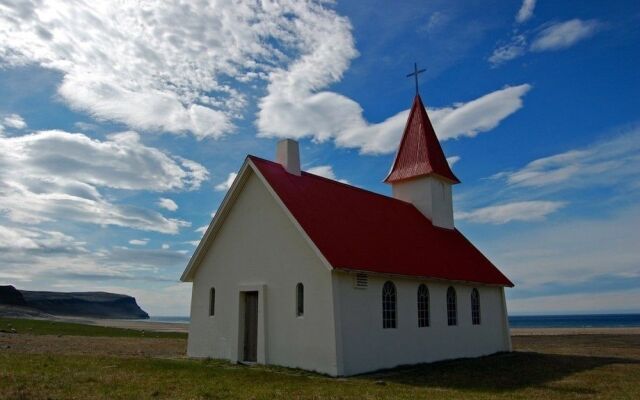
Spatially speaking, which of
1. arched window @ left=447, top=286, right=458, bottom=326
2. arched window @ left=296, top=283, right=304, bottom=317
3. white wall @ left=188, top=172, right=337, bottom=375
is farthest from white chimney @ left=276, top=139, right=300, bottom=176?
arched window @ left=447, top=286, right=458, bottom=326

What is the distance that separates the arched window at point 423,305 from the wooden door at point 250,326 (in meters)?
5.77

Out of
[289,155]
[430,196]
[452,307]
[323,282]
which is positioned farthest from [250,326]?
[430,196]

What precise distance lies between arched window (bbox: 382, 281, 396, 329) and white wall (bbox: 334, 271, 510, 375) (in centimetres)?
19

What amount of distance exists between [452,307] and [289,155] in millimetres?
8792

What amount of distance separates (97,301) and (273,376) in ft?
467

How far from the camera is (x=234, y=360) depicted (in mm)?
17484

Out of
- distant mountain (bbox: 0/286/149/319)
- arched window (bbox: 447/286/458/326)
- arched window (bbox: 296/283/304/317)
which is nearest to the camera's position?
arched window (bbox: 296/283/304/317)

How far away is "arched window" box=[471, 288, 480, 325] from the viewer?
73.5ft

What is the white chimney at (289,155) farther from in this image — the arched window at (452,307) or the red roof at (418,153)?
the red roof at (418,153)

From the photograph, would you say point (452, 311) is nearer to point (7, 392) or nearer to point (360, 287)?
point (360, 287)

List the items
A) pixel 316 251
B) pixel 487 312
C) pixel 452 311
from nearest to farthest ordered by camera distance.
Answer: pixel 316 251
pixel 452 311
pixel 487 312

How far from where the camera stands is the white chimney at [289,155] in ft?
64.4

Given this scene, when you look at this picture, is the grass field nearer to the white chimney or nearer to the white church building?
the white church building

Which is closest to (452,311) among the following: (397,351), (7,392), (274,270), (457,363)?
(457,363)
